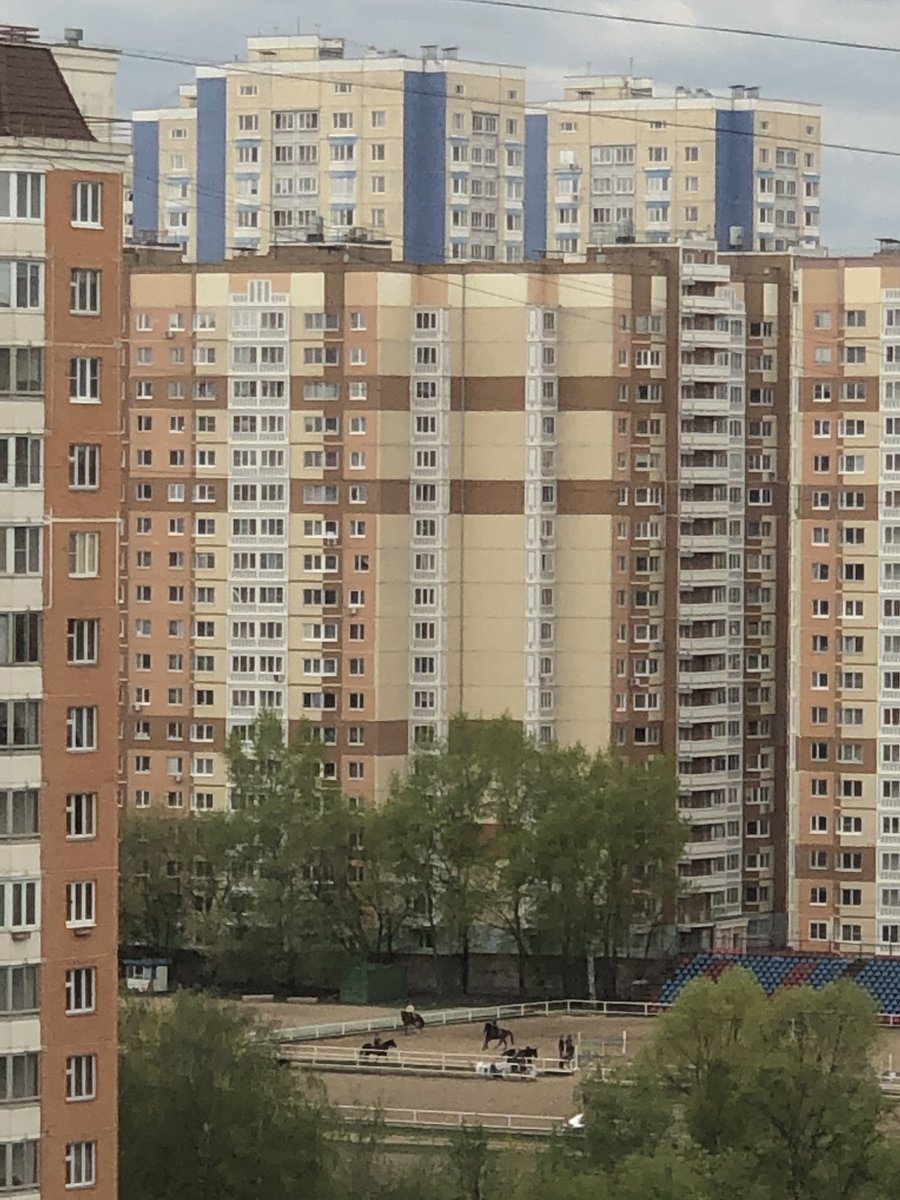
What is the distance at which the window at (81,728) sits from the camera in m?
35.2

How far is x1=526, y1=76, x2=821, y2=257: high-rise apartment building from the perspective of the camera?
118 metres

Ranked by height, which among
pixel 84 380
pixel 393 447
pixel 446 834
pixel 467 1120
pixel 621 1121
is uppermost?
pixel 393 447

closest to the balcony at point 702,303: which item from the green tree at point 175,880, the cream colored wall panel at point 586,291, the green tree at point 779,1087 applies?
the cream colored wall panel at point 586,291

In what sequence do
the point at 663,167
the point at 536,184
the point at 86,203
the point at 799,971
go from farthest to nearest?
the point at 536,184
the point at 663,167
the point at 799,971
the point at 86,203

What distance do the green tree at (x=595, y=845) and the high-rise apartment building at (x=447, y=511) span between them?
262 cm

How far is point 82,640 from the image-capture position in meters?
35.2

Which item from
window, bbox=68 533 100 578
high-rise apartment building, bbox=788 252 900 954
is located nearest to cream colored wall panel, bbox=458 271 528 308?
high-rise apartment building, bbox=788 252 900 954

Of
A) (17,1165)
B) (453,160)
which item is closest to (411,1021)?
(17,1165)

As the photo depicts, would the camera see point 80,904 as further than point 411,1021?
No

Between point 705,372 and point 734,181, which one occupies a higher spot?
point 734,181

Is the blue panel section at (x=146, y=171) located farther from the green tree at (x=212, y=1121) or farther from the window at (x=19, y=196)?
the window at (x=19, y=196)

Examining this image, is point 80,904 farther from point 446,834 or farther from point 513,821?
point 513,821

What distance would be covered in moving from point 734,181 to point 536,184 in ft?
20.8

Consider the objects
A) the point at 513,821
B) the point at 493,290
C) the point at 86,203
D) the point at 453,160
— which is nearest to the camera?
the point at 86,203
